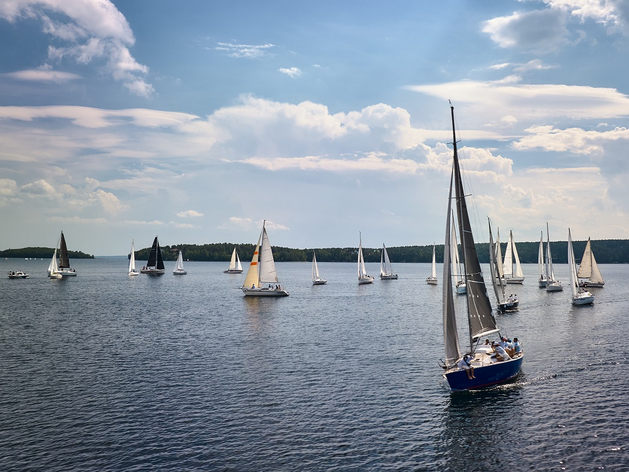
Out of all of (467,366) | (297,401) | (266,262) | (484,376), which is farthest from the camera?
(266,262)

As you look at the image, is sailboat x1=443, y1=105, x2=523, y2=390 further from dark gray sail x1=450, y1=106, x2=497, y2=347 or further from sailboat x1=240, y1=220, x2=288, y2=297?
sailboat x1=240, y1=220, x2=288, y2=297

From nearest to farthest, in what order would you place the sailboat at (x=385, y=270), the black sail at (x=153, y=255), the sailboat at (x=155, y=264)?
the sailboat at (x=385, y=270), the black sail at (x=153, y=255), the sailboat at (x=155, y=264)

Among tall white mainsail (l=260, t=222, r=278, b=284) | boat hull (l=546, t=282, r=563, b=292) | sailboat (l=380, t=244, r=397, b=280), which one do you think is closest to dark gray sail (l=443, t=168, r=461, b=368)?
tall white mainsail (l=260, t=222, r=278, b=284)

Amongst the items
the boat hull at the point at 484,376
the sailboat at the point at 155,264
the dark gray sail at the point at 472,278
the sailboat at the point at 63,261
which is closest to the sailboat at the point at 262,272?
the dark gray sail at the point at 472,278

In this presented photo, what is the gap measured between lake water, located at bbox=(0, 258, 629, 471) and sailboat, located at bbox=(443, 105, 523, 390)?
1.17m

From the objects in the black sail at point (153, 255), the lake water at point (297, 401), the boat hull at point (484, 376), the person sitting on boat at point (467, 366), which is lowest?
the lake water at point (297, 401)

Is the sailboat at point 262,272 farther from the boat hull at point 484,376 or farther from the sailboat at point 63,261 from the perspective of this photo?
the sailboat at point 63,261

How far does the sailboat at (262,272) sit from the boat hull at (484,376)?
60.8 meters

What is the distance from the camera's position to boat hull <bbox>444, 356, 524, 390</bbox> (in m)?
35.6

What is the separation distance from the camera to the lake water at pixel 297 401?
25672 millimetres

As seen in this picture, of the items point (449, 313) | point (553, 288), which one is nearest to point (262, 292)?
point (553, 288)

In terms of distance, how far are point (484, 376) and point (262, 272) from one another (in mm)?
67153

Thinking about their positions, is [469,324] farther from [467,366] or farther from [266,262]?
[266,262]

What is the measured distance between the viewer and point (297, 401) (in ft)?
112
